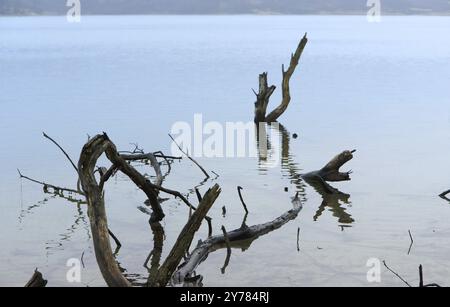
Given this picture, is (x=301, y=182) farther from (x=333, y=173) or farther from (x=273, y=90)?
(x=273, y=90)

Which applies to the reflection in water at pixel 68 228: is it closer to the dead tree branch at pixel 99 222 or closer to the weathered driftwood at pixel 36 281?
the dead tree branch at pixel 99 222

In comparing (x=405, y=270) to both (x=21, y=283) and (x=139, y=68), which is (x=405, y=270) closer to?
(x=21, y=283)

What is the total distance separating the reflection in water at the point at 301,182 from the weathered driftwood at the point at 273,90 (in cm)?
111

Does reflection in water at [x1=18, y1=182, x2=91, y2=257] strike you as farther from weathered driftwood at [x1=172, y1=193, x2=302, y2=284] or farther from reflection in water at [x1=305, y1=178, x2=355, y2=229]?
reflection in water at [x1=305, y1=178, x2=355, y2=229]

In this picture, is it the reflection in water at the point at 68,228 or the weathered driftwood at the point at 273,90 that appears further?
the weathered driftwood at the point at 273,90

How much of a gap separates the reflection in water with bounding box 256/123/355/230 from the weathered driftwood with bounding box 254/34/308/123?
3.64 feet

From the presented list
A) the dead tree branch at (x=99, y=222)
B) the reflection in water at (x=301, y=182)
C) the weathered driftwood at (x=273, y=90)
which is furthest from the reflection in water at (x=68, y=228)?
the weathered driftwood at (x=273, y=90)

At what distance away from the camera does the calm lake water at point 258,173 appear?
49.8 ft

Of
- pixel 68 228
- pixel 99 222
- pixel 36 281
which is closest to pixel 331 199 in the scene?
pixel 68 228

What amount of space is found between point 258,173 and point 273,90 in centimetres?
819

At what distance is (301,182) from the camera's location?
72.4 feet

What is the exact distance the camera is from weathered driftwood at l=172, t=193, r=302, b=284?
12.7m

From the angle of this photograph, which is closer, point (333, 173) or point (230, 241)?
point (230, 241)

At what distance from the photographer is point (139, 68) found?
71.8 metres
